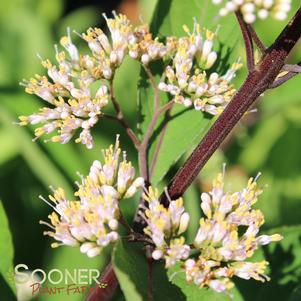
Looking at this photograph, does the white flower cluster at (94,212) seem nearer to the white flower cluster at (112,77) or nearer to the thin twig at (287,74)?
the white flower cluster at (112,77)

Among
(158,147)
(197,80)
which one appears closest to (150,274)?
(158,147)

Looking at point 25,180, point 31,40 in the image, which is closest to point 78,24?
point 31,40

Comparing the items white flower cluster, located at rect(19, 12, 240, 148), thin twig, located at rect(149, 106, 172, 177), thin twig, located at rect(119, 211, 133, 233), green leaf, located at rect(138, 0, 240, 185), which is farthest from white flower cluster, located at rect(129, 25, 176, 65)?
thin twig, located at rect(119, 211, 133, 233)

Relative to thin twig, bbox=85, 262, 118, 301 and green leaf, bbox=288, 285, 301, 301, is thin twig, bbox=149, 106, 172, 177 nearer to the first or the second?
thin twig, bbox=85, 262, 118, 301

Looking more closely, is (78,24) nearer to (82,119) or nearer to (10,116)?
(10,116)

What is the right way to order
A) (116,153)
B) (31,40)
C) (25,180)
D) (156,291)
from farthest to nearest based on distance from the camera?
(31,40), (25,180), (116,153), (156,291)

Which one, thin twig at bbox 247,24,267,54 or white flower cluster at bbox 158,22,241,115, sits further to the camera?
white flower cluster at bbox 158,22,241,115
